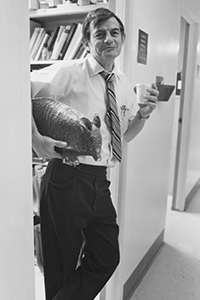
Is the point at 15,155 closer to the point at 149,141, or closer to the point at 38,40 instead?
the point at 149,141

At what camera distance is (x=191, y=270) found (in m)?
2.41

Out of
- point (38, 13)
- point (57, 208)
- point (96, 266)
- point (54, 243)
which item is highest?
point (38, 13)

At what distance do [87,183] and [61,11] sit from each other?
57.6 inches

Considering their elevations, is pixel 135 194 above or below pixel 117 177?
below

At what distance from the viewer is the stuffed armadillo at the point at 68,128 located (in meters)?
0.83

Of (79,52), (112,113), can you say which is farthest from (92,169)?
(79,52)

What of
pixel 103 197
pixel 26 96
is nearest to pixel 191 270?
pixel 103 197

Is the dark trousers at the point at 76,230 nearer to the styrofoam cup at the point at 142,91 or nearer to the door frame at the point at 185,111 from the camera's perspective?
the styrofoam cup at the point at 142,91

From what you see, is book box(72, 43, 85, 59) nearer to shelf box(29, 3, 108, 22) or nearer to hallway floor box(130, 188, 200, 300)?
shelf box(29, 3, 108, 22)

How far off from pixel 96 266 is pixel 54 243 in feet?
0.87

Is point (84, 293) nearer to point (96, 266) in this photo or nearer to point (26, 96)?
point (96, 266)

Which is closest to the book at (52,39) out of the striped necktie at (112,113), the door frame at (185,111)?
the striped necktie at (112,113)

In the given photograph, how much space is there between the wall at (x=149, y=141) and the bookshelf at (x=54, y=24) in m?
0.50

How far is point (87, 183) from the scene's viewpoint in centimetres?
137
